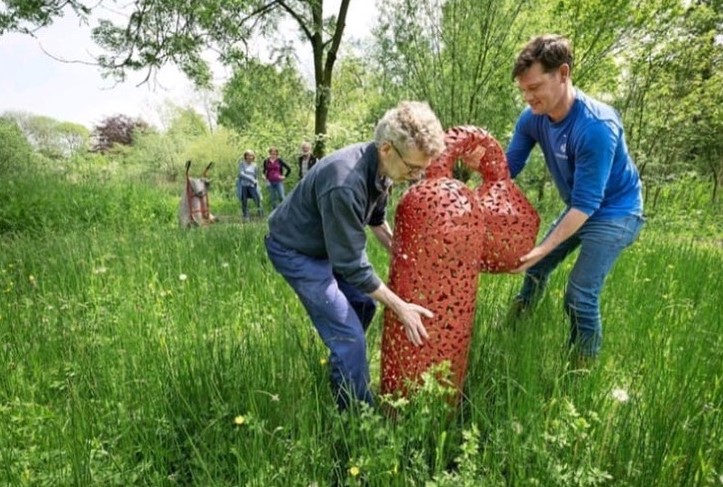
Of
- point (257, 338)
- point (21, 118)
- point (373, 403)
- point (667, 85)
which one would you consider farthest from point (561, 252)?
point (21, 118)

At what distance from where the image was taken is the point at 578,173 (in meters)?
2.36

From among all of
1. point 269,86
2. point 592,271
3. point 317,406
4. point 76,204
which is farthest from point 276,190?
point 317,406

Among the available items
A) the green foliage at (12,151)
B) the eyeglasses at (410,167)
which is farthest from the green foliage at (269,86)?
the eyeglasses at (410,167)

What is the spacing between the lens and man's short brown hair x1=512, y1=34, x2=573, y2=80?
7.20 ft

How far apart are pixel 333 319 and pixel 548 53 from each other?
1.56 meters

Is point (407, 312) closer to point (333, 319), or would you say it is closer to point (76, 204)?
point (333, 319)

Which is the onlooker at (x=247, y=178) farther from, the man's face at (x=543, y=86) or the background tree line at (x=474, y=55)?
the man's face at (x=543, y=86)

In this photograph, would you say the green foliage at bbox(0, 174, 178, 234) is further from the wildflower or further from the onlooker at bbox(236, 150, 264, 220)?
the wildflower

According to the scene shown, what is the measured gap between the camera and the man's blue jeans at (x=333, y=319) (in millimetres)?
2184

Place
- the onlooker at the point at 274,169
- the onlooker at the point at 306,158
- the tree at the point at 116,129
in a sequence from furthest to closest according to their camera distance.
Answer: the tree at the point at 116,129
the onlooker at the point at 274,169
the onlooker at the point at 306,158

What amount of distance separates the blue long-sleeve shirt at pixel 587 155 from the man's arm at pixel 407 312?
99cm

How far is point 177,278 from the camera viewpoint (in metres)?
4.21

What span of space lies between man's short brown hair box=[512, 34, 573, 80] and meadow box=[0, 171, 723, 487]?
126 cm

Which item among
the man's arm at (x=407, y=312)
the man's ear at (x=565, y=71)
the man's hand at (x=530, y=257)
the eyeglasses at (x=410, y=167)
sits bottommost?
the man's arm at (x=407, y=312)
